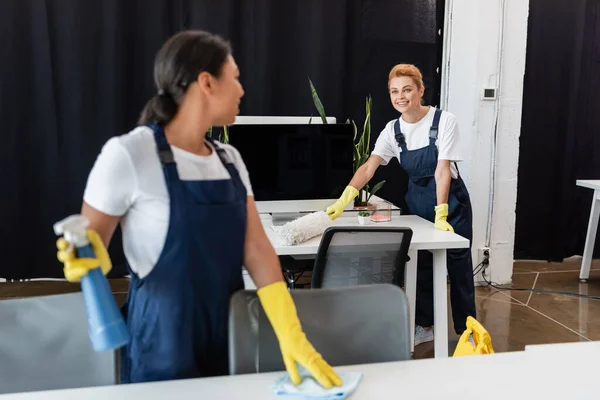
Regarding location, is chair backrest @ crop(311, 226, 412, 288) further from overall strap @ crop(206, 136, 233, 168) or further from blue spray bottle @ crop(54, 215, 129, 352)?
blue spray bottle @ crop(54, 215, 129, 352)

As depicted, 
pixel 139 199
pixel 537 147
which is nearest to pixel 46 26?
pixel 139 199

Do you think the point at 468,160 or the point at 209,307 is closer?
the point at 209,307

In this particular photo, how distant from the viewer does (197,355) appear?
1405 millimetres

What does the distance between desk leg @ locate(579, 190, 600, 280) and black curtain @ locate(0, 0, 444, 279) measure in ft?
5.55

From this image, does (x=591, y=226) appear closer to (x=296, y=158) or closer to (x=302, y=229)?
(x=296, y=158)

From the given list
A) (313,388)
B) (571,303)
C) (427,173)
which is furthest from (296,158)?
(571,303)

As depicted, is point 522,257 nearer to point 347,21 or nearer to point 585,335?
→ point 585,335

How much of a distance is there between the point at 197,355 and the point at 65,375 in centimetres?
30

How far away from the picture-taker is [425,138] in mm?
3064

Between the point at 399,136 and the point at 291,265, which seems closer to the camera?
the point at 291,265

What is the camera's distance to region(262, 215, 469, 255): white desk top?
242 centimetres

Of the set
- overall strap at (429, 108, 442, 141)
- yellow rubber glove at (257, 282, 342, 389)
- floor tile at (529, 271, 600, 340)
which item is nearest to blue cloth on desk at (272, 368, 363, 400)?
yellow rubber glove at (257, 282, 342, 389)

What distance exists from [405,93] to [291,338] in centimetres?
194

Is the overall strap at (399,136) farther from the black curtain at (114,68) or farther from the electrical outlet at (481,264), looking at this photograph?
the electrical outlet at (481,264)
